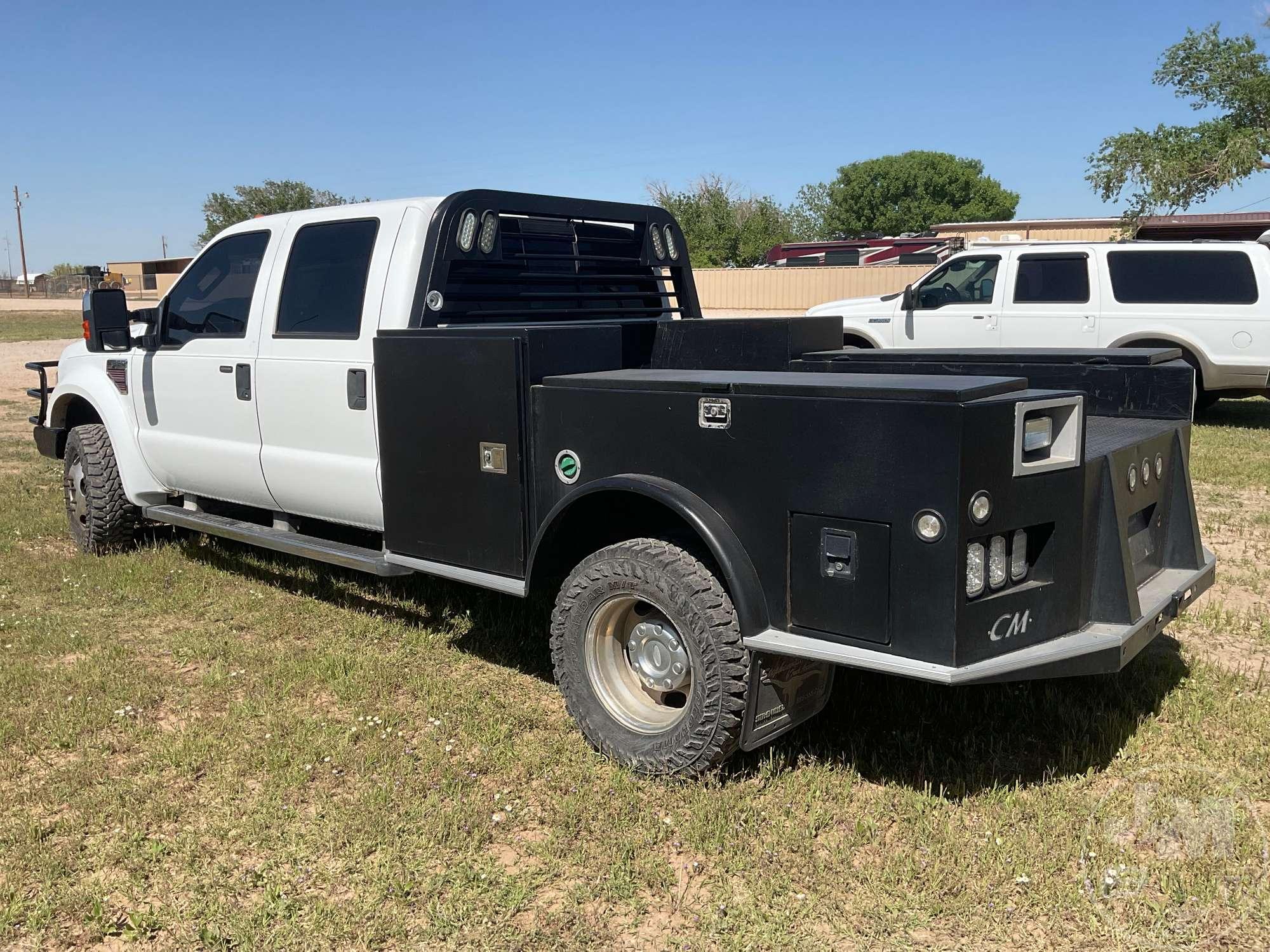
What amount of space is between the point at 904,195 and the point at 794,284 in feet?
218

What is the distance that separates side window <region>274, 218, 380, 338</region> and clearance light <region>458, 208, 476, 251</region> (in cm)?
41

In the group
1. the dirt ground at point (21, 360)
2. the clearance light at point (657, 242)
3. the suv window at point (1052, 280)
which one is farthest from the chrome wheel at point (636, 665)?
the dirt ground at point (21, 360)

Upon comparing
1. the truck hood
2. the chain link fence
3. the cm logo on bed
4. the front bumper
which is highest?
the chain link fence

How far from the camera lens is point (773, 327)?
476 cm

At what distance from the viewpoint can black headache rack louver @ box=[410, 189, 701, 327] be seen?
15.8ft

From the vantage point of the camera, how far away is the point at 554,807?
3686 millimetres

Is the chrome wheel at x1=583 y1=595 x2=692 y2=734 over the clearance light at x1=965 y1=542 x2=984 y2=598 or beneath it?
beneath

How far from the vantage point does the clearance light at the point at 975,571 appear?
3080mm

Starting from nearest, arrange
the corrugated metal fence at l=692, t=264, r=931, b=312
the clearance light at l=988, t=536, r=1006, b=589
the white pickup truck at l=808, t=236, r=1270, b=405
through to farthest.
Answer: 1. the clearance light at l=988, t=536, r=1006, b=589
2. the white pickup truck at l=808, t=236, r=1270, b=405
3. the corrugated metal fence at l=692, t=264, r=931, b=312

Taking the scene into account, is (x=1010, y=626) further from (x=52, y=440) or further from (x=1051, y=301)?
(x=1051, y=301)

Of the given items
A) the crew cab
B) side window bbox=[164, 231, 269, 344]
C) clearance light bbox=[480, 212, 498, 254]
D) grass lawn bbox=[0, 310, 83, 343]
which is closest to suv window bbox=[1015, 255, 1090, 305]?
the crew cab

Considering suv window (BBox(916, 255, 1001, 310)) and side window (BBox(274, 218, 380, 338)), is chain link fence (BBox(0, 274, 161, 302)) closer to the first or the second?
suv window (BBox(916, 255, 1001, 310))

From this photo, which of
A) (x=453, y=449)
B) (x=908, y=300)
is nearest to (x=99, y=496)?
(x=453, y=449)

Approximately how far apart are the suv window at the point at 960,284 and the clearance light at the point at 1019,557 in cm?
990
